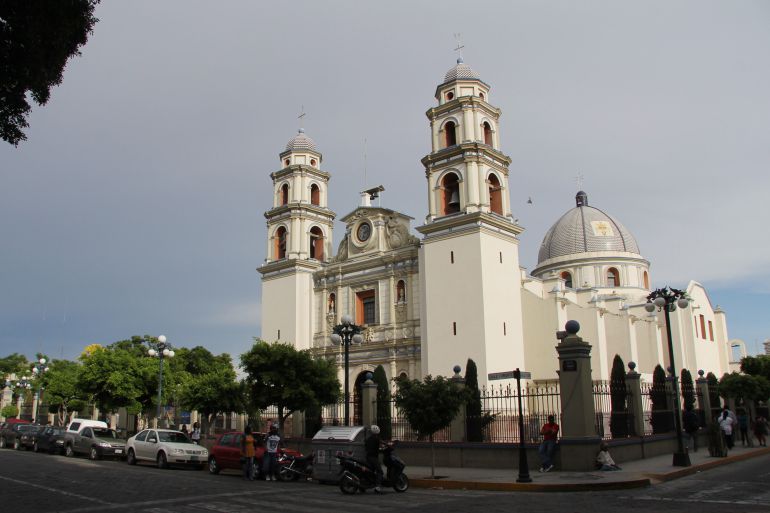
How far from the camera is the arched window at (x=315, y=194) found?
45562mm

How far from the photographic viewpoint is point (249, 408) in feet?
92.1

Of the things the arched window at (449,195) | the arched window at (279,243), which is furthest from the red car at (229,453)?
the arched window at (279,243)

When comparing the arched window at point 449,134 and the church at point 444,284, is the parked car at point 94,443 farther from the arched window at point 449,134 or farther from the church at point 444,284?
the arched window at point 449,134

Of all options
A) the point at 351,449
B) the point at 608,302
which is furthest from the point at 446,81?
the point at 351,449

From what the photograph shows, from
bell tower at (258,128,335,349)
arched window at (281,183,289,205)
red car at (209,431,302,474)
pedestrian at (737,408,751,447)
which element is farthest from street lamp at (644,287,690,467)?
arched window at (281,183,289,205)

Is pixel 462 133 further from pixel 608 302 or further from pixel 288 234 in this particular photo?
pixel 608 302

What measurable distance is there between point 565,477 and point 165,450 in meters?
12.9

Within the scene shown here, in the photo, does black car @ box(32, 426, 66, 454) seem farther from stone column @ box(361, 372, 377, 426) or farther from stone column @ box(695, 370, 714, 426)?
stone column @ box(695, 370, 714, 426)

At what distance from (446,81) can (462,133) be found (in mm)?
3935

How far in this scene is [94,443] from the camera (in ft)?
84.4

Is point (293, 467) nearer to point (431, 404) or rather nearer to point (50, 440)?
point (431, 404)

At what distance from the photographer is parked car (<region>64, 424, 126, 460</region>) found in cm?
2538

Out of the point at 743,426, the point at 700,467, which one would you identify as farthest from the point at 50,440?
the point at 743,426

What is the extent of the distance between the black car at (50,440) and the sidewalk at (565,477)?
16476 millimetres
